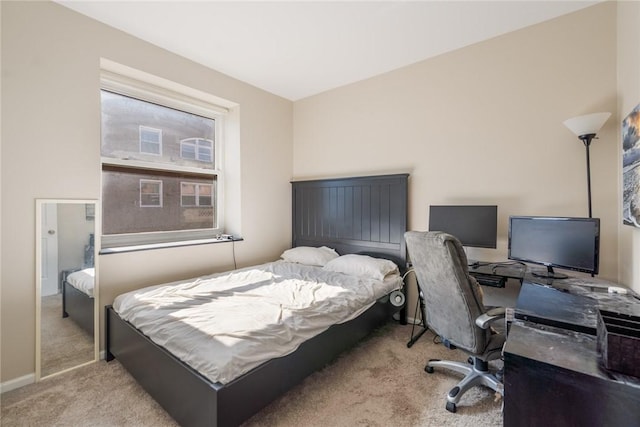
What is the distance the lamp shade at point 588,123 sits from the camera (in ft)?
6.36

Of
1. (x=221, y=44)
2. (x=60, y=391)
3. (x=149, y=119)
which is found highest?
(x=221, y=44)

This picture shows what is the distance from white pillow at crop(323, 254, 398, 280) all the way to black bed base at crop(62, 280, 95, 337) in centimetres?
210

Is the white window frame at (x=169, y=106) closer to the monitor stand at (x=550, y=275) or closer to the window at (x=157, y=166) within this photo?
the window at (x=157, y=166)

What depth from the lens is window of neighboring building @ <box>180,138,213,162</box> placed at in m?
3.27

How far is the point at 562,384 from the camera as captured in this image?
36.6 inches

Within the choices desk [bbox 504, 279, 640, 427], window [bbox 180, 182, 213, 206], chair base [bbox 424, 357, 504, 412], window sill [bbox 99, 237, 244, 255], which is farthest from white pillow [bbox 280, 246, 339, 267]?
desk [bbox 504, 279, 640, 427]

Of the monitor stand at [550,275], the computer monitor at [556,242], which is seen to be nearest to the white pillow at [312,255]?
the computer monitor at [556,242]

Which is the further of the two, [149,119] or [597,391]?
[149,119]

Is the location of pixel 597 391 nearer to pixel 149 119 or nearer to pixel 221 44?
pixel 221 44

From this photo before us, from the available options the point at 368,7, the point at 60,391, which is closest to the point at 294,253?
the point at 60,391

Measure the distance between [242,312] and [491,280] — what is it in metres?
1.81

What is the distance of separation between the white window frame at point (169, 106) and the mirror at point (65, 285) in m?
0.25

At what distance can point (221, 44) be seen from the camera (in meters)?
2.68

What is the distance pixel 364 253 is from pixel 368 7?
2373 mm
